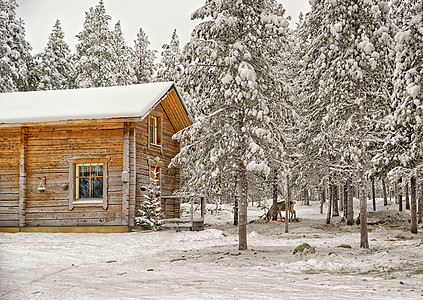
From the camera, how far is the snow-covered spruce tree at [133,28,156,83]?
45.8m

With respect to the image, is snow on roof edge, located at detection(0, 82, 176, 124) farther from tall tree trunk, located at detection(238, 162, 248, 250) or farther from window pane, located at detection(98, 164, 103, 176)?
tall tree trunk, located at detection(238, 162, 248, 250)

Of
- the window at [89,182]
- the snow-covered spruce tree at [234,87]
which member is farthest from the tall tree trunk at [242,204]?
the window at [89,182]

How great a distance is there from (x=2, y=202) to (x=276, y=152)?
46.7 ft

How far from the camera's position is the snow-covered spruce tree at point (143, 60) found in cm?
4575

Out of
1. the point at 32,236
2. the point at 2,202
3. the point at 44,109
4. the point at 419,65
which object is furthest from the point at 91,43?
the point at 419,65

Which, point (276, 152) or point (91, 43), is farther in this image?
point (91, 43)

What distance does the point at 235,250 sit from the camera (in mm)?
13180

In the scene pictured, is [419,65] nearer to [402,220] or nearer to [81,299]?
[81,299]

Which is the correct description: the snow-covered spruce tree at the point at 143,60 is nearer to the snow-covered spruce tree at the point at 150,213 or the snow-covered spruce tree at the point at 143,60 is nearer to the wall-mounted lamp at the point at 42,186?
the wall-mounted lamp at the point at 42,186

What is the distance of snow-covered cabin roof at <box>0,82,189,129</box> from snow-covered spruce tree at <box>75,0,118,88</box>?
44.3 feet

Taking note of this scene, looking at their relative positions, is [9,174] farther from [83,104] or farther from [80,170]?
[83,104]

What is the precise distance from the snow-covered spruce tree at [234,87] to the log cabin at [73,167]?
6287mm

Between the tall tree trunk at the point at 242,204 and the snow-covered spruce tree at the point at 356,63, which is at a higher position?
the snow-covered spruce tree at the point at 356,63

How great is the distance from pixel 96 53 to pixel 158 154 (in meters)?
18.4
